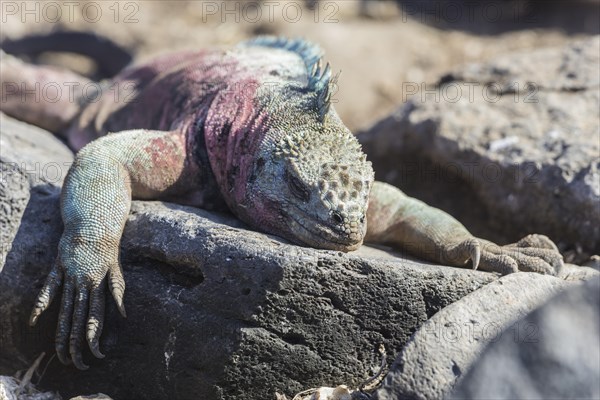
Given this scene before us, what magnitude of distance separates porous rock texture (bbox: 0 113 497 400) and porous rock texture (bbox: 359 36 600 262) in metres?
1.86

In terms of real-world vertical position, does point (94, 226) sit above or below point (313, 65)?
below

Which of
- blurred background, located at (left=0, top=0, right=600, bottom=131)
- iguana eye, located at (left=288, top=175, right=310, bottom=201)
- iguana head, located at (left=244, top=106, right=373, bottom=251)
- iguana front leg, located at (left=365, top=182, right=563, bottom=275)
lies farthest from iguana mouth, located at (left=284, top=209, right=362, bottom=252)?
blurred background, located at (left=0, top=0, right=600, bottom=131)

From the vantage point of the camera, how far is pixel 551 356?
3102 millimetres

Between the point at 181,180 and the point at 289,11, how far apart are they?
24.4ft

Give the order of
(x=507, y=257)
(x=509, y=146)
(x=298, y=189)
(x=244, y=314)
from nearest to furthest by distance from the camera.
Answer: (x=244, y=314)
(x=298, y=189)
(x=507, y=257)
(x=509, y=146)

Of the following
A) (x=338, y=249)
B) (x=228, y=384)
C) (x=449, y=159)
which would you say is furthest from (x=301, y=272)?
(x=449, y=159)

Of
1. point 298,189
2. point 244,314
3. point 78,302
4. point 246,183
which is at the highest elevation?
point 298,189

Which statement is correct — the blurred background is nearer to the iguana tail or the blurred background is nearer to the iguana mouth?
the iguana tail

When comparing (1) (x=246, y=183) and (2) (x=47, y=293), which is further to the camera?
(1) (x=246, y=183)

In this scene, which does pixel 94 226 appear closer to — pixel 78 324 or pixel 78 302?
pixel 78 302

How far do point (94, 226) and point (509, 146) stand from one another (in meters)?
3.39

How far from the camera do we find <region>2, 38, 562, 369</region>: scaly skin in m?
4.35

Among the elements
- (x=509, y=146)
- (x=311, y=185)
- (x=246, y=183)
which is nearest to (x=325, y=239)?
(x=311, y=185)

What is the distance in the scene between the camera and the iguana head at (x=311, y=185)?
14.0ft
